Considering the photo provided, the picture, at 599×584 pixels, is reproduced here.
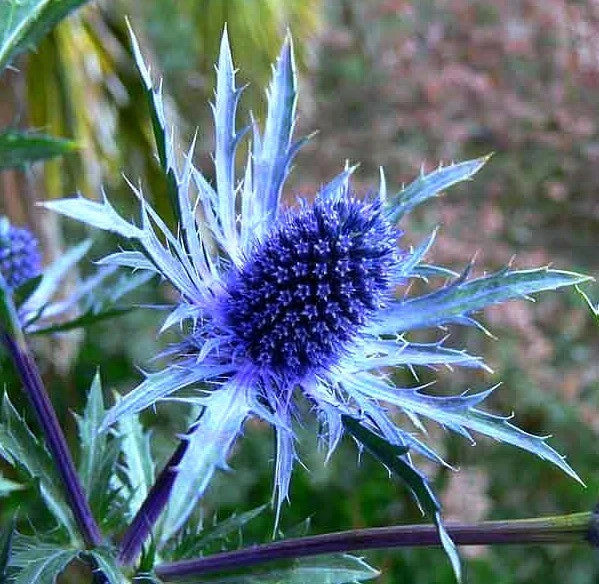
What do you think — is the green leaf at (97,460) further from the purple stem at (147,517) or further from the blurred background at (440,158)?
the blurred background at (440,158)

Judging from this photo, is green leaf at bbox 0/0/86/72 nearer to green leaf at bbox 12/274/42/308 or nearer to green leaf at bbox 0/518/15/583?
green leaf at bbox 12/274/42/308

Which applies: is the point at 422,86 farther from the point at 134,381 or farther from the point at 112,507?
the point at 112,507

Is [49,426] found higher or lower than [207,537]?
higher

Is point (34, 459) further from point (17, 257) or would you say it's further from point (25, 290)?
point (17, 257)

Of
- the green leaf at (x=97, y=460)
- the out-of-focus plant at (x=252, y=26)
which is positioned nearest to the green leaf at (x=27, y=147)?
the green leaf at (x=97, y=460)

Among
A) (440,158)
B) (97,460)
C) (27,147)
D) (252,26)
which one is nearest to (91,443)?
(97,460)

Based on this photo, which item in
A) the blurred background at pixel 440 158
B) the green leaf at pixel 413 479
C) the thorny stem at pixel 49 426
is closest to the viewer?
the green leaf at pixel 413 479

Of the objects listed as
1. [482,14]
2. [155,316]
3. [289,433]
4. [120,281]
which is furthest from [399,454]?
[482,14]

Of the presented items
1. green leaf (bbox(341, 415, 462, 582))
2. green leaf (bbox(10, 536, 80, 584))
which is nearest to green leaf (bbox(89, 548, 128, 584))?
green leaf (bbox(10, 536, 80, 584))
